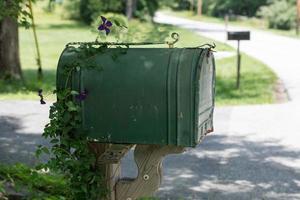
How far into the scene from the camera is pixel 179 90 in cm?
300

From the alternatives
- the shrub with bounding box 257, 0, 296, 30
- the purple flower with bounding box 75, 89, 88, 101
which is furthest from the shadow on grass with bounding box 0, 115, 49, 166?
the shrub with bounding box 257, 0, 296, 30

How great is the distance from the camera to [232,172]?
21.0 ft

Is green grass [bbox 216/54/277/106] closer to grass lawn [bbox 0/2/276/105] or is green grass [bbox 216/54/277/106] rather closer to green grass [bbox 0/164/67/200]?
grass lawn [bbox 0/2/276/105]

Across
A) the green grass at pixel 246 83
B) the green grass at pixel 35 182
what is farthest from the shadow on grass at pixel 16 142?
the green grass at pixel 246 83

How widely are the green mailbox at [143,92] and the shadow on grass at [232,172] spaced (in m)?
2.28

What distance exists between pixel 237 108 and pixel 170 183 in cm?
549

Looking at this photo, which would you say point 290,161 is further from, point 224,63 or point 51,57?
point 51,57

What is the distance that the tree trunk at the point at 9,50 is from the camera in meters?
13.5

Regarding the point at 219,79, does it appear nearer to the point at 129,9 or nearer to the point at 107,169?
the point at 107,169

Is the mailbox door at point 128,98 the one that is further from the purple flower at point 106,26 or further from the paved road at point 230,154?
the paved road at point 230,154

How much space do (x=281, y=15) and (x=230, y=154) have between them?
36.9 meters

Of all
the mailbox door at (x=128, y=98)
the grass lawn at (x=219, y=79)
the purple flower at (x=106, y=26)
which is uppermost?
the purple flower at (x=106, y=26)

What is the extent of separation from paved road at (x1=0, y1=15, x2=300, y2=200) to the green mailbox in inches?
90.7

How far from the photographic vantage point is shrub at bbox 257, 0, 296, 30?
42062mm
